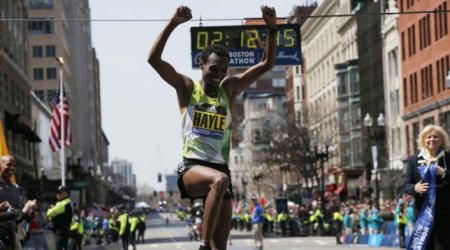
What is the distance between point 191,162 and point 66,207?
51.8ft

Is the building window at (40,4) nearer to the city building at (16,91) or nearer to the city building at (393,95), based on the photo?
the city building at (16,91)

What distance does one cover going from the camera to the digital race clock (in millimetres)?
33406

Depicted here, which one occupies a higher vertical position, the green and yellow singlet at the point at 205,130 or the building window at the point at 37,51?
the building window at the point at 37,51

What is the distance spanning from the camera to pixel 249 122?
650ft

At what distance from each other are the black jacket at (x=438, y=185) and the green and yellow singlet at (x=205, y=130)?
2.27 meters

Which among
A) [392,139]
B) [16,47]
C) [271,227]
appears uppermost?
[16,47]

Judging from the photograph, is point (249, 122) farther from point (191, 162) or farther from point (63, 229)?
point (191, 162)

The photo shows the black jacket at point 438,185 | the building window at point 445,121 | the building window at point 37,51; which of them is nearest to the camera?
the black jacket at point 438,185

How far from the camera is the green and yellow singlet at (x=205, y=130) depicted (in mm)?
10273

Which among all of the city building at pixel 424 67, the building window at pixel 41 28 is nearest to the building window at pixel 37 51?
the building window at pixel 41 28

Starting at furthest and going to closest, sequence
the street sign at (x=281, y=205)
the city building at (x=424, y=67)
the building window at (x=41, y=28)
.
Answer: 1. the building window at (x=41, y=28)
2. the street sign at (x=281, y=205)
3. the city building at (x=424, y=67)

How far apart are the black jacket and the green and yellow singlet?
89.5 inches

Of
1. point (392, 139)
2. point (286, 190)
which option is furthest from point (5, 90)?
point (286, 190)

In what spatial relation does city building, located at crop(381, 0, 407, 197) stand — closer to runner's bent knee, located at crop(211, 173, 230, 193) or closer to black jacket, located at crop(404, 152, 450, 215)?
black jacket, located at crop(404, 152, 450, 215)
